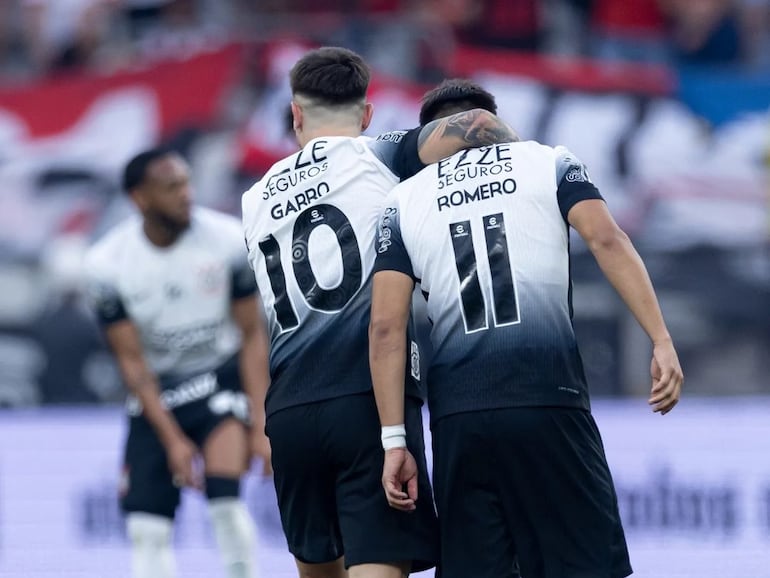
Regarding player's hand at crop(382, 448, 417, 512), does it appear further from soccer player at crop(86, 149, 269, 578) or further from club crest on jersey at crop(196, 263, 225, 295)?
club crest on jersey at crop(196, 263, 225, 295)

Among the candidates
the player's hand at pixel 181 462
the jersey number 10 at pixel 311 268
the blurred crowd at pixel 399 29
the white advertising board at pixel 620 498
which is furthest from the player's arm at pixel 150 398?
the blurred crowd at pixel 399 29

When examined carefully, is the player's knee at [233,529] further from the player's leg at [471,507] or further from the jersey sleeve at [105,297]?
the player's leg at [471,507]

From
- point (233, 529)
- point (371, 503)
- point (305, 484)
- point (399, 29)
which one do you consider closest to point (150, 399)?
point (233, 529)

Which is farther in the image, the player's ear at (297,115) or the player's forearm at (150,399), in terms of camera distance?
the player's forearm at (150,399)

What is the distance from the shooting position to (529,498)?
4.16m

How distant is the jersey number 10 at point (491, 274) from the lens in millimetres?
4188

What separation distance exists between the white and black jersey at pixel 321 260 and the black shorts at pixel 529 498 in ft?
1.52

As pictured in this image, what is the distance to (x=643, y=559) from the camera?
803 centimetres

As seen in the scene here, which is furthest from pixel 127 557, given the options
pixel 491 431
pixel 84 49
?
pixel 84 49

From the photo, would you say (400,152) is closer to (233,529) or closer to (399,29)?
(233,529)

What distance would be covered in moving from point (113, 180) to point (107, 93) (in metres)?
0.83

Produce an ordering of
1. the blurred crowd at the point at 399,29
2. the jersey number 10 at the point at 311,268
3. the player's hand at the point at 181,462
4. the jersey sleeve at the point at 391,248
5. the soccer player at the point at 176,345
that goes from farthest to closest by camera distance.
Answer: the blurred crowd at the point at 399,29 < the soccer player at the point at 176,345 < the player's hand at the point at 181,462 < the jersey number 10 at the point at 311,268 < the jersey sleeve at the point at 391,248

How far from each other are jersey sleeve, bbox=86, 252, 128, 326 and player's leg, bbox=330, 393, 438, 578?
2.54m

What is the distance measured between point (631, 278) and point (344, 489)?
3.68 ft
